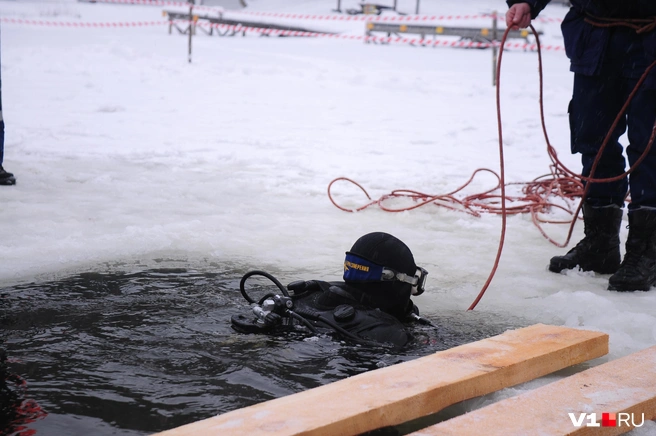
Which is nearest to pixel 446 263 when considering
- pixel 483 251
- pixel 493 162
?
pixel 483 251

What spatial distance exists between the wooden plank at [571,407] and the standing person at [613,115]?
148cm

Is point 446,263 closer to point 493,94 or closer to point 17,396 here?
point 17,396

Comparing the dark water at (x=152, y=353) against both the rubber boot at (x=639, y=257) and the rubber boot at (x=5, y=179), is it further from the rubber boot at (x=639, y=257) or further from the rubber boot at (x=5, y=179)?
the rubber boot at (x=5, y=179)

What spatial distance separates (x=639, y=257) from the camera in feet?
12.9

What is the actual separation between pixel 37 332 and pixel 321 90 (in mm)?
10550

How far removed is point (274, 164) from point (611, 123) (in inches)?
161

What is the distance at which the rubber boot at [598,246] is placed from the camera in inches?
166

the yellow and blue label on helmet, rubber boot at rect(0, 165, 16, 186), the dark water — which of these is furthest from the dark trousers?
rubber boot at rect(0, 165, 16, 186)

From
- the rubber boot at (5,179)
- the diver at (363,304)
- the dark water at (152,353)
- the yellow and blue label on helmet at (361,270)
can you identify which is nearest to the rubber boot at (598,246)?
the dark water at (152,353)

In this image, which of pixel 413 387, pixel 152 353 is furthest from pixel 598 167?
pixel 152 353

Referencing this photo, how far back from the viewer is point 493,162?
7.83m

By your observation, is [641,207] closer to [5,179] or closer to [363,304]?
[363,304]

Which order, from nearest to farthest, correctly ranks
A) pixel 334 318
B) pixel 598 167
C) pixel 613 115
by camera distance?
pixel 334 318
pixel 613 115
pixel 598 167

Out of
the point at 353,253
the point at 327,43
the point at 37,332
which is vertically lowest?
the point at 37,332
